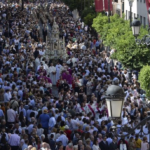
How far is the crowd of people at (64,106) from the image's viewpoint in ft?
57.1

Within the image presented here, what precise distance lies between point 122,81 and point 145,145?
1044 centimetres

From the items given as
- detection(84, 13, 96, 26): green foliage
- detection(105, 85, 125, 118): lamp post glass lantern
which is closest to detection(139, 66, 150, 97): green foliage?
detection(105, 85, 125, 118): lamp post glass lantern

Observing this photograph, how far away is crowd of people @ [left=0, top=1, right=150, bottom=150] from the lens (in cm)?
1739

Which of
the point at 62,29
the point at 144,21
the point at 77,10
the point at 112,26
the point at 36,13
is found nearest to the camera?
the point at 112,26

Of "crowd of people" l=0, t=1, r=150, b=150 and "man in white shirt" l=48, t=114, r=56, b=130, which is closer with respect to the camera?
"crowd of people" l=0, t=1, r=150, b=150

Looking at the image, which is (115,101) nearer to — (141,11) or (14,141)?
(14,141)

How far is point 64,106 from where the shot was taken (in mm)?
22078

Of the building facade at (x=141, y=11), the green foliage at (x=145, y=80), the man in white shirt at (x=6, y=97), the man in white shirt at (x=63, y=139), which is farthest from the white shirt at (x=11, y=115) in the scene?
the building facade at (x=141, y=11)

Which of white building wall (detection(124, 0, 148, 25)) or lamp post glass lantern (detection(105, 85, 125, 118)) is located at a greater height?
white building wall (detection(124, 0, 148, 25))

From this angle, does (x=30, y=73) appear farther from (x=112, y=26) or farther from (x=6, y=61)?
(x=112, y=26)

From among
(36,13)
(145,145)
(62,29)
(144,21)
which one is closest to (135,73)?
(145,145)

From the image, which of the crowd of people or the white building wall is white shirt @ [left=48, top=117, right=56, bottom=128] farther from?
the white building wall

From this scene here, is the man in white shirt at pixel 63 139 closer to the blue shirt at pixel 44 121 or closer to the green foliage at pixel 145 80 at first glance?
the blue shirt at pixel 44 121

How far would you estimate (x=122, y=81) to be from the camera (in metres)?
28.3
